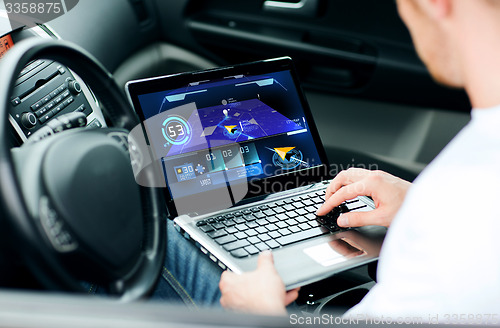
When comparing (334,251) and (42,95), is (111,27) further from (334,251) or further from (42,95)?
(334,251)

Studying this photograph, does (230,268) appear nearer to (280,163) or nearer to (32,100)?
(280,163)

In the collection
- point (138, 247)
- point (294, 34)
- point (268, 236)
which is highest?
point (294, 34)

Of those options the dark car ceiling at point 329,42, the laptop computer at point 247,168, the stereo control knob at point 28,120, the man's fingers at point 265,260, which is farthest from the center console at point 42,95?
the dark car ceiling at point 329,42

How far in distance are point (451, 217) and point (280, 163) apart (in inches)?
25.7

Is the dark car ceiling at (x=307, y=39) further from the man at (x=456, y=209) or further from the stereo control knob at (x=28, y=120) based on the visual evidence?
the man at (x=456, y=209)

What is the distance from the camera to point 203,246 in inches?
42.5

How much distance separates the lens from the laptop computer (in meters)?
1.09

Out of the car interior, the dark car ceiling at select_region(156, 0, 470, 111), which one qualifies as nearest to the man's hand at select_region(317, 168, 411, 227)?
the car interior

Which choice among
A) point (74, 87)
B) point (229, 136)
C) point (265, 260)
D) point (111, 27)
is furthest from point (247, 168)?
point (111, 27)

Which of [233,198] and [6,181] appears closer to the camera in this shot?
[6,181]

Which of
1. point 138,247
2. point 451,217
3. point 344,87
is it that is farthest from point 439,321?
point 344,87

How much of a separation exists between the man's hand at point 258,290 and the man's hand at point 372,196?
222 millimetres

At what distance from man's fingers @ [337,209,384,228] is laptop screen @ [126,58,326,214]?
0.20m

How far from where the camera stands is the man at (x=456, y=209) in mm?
653
